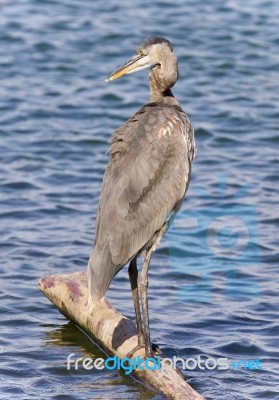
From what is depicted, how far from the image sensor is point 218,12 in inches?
732

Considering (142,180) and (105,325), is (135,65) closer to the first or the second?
(142,180)

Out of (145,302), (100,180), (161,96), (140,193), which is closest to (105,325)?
(145,302)

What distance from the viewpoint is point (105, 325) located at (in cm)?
738

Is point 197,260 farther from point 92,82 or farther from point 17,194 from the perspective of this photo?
point 92,82

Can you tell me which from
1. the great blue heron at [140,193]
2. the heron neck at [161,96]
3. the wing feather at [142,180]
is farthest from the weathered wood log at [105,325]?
the heron neck at [161,96]

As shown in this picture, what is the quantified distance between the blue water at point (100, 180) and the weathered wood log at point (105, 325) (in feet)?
0.46

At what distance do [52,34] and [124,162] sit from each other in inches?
416

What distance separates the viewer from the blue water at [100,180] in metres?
7.77

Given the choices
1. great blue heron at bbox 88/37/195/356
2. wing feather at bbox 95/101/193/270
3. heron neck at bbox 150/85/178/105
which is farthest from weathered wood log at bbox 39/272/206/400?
heron neck at bbox 150/85/178/105

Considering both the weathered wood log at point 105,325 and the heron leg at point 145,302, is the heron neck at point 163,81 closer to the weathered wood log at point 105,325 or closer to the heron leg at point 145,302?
the heron leg at point 145,302

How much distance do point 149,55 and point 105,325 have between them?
1.96 m

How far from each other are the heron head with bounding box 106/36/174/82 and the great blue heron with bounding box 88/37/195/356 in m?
0.34

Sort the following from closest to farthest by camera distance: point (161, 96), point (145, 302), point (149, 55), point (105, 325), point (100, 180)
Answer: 1. point (145, 302)
2. point (105, 325)
3. point (149, 55)
4. point (161, 96)
5. point (100, 180)

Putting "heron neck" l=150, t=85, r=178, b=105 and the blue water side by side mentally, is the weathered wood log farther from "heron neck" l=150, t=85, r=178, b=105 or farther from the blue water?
"heron neck" l=150, t=85, r=178, b=105
